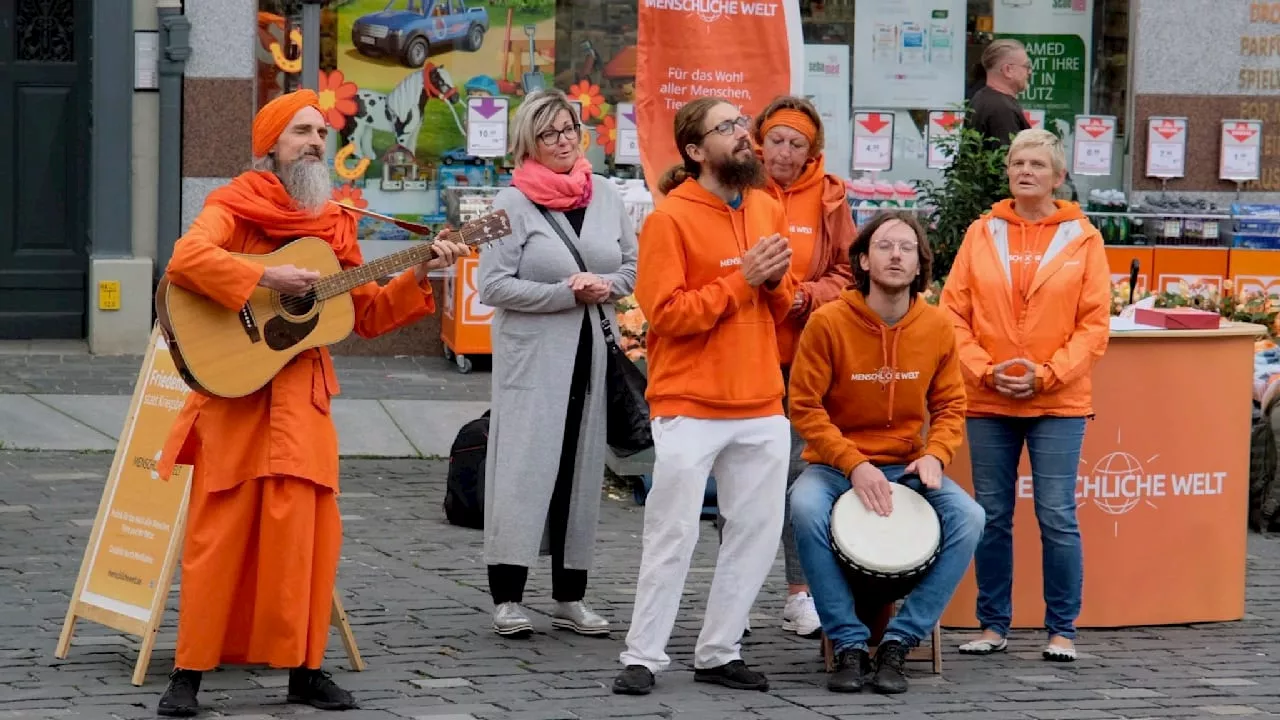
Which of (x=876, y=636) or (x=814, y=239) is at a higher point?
(x=814, y=239)

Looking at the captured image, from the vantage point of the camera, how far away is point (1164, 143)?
46.0 ft

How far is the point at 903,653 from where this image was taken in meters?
6.55

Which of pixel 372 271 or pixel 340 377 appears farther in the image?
pixel 340 377

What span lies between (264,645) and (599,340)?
171 cm

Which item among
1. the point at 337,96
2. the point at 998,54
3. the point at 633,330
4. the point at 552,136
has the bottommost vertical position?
the point at 633,330

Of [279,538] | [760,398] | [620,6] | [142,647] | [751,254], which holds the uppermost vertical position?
[620,6]

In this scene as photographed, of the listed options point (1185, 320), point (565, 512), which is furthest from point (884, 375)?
point (1185, 320)

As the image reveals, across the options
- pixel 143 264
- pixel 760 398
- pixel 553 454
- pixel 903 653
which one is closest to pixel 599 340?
pixel 553 454

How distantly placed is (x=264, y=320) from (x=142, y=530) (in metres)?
1.10

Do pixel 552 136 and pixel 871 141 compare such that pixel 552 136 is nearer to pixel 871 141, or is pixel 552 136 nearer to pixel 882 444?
pixel 882 444

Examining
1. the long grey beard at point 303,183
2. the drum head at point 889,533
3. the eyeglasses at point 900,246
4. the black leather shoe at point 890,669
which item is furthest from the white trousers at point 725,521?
the long grey beard at point 303,183

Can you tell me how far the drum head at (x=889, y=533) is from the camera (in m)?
6.44

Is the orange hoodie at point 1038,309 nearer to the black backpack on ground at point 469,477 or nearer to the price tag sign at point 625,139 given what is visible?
the black backpack on ground at point 469,477

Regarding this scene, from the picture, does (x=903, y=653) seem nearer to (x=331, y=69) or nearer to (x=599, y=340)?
(x=599, y=340)
